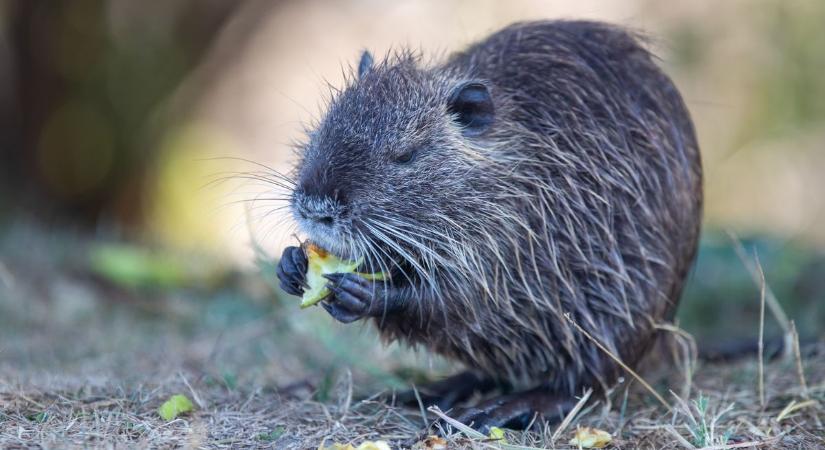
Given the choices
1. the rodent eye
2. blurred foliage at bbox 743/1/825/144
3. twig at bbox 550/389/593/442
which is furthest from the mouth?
blurred foliage at bbox 743/1/825/144

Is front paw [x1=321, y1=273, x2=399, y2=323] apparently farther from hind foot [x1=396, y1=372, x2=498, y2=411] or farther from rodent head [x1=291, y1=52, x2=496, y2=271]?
hind foot [x1=396, y1=372, x2=498, y2=411]

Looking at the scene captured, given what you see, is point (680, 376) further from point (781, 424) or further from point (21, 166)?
point (21, 166)

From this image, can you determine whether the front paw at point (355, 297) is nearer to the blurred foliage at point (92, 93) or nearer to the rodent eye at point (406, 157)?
the rodent eye at point (406, 157)

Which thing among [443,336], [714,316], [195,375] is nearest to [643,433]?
[443,336]

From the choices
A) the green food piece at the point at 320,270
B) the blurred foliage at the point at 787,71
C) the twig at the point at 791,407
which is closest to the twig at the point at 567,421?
the twig at the point at 791,407

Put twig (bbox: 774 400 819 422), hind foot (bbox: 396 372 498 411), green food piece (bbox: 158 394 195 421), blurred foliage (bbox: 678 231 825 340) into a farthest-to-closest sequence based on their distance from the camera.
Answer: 1. blurred foliage (bbox: 678 231 825 340)
2. hind foot (bbox: 396 372 498 411)
3. twig (bbox: 774 400 819 422)
4. green food piece (bbox: 158 394 195 421)

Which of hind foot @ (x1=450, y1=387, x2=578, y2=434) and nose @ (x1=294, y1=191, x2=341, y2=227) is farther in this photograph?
hind foot @ (x1=450, y1=387, x2=578, y2=434)

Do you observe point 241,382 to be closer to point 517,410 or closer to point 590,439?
point 517,410
